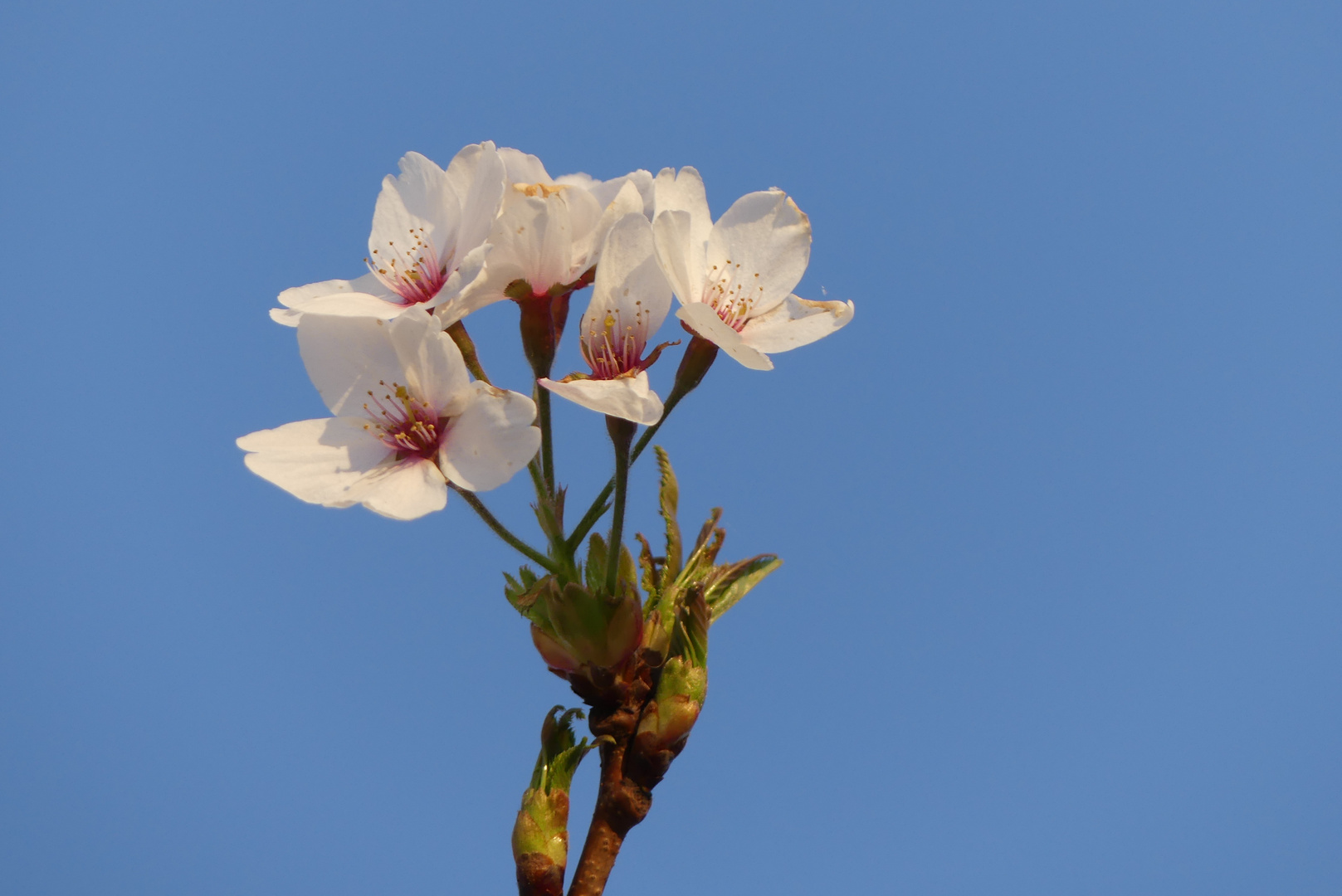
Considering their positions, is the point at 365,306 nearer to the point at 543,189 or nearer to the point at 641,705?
the point at 543,189

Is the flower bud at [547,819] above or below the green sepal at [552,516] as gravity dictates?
below

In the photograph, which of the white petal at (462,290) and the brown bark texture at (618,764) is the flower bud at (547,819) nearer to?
the brown bark texture at (618,764)

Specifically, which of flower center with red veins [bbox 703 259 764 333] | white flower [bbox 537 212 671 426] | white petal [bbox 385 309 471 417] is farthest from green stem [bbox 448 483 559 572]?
flower center with red veins [bbox 703 259 764 333]

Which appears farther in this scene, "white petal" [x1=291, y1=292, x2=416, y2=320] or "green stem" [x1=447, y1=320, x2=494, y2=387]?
"green stem" [x1=447, y1=320, x2=494, y2=387]

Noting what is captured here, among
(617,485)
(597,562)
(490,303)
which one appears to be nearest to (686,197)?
(490,303)

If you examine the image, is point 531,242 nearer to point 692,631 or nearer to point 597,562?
point 597,562

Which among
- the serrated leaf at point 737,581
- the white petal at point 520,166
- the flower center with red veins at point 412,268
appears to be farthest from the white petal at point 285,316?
the serrated leaf at point 737,581

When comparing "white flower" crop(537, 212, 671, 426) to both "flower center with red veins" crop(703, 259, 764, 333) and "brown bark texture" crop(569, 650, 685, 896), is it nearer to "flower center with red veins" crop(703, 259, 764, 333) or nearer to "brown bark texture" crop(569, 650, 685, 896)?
"flower center with red veins" crop(703, 259, 764, 333)
